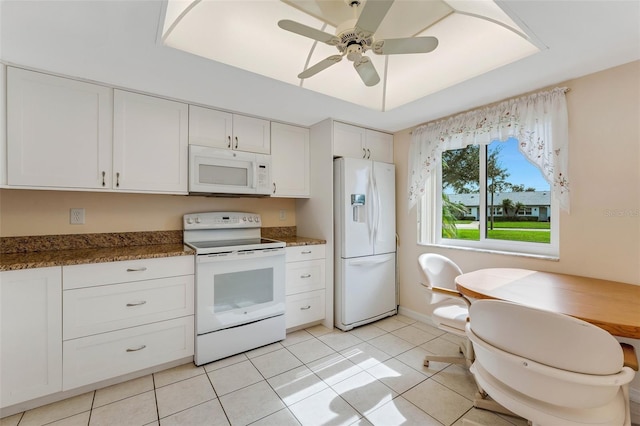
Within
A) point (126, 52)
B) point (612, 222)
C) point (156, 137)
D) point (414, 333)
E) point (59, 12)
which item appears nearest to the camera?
point (59, 12)

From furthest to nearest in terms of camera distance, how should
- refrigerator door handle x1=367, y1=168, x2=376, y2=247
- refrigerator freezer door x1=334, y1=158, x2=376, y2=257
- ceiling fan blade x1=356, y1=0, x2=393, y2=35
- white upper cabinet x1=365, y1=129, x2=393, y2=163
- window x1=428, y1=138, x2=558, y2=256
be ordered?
white upper cabinet x1=365, y1=129, x2=393, y2=163
refrigerator door handle x1=367, y1=168, x2=376, y2=247
refrigerator freezer door x1=334, y1=158, x2=376, y2=257
window x1=428, y1=138, x2=558, y2=256
ceiling fan blade x1=356, y1=0, x2=393, y2=35

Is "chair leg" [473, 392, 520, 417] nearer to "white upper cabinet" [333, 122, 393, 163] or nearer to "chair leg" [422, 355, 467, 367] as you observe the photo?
"chair leg" [422, 355, 467, 367]

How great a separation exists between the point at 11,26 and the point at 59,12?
0.36 meters

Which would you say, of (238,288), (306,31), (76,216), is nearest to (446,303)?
(238,288)

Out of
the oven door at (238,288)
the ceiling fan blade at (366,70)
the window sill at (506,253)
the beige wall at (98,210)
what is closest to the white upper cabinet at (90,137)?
the beige wall at (98,210)

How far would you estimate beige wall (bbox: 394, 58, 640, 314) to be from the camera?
180cm

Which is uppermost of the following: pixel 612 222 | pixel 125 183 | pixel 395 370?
pixel 125 183

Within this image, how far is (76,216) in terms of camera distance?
225cm

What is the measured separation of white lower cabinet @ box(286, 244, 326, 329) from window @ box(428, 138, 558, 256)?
4.44ft

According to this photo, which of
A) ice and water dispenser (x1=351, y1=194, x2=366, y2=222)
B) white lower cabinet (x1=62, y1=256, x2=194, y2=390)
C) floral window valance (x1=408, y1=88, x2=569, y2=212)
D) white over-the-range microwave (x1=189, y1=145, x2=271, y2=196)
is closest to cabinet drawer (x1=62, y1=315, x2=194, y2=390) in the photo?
white lower cabinet (x1=62, y1=256, x2=194, y2=390)

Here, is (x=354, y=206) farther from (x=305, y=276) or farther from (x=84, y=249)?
(x=84, y=249)

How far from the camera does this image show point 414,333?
2795 mm

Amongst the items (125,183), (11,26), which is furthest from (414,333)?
(11,26)

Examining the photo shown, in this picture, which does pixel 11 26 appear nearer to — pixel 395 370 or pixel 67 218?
pixel 67 218
